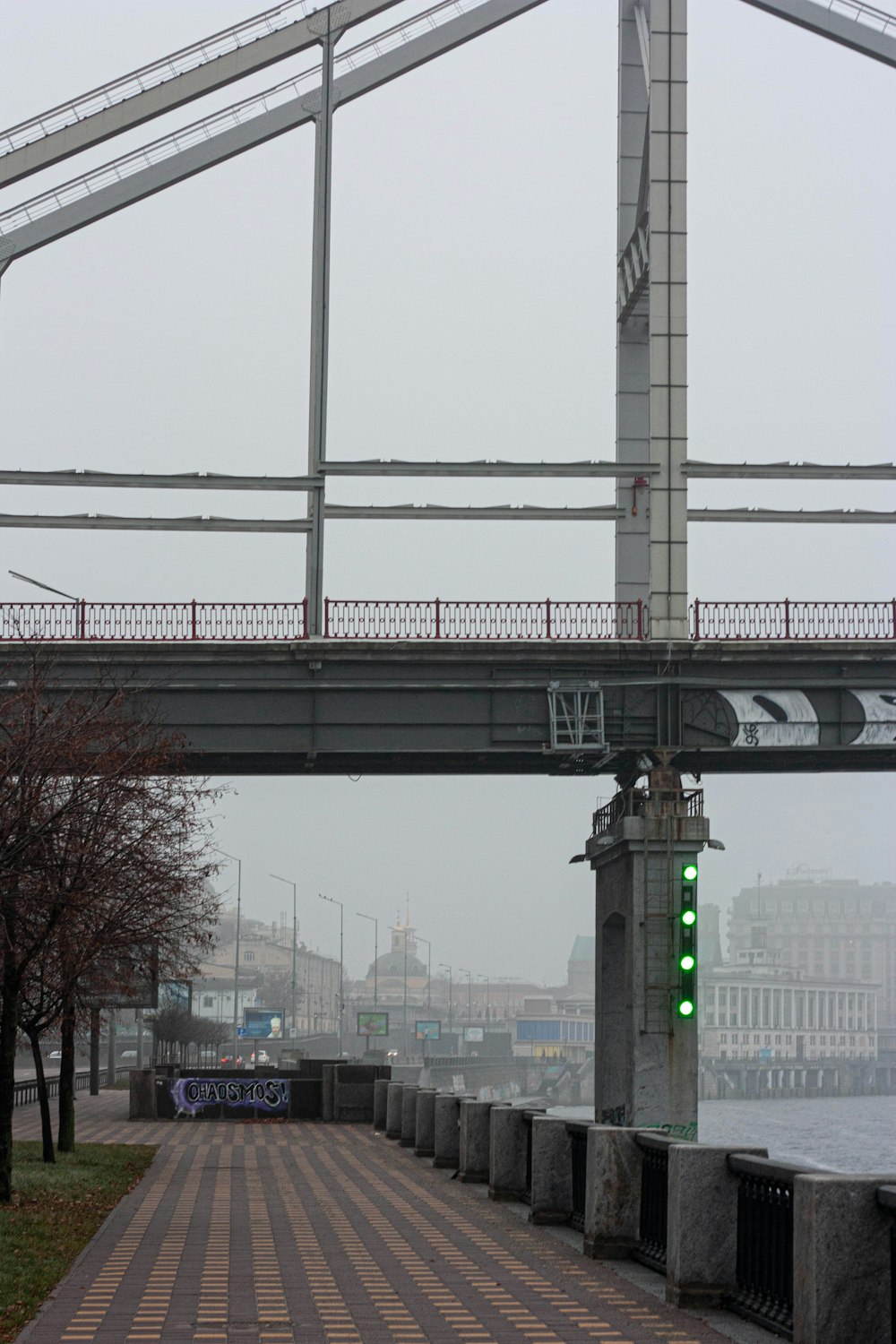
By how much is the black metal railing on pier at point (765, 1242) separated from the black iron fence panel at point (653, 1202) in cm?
139

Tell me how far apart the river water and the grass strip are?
38.8 meters

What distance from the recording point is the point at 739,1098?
19712cm

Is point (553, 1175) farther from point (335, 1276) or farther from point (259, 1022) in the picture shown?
point (259, 1022)

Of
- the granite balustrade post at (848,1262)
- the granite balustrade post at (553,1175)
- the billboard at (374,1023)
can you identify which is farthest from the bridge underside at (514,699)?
the billboard at (374,1023)

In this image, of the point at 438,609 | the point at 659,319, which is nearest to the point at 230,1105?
the point at 438,609

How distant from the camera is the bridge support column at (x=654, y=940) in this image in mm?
35688

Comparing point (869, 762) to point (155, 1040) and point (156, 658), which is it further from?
point (155, 1040)

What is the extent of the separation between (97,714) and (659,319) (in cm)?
2131

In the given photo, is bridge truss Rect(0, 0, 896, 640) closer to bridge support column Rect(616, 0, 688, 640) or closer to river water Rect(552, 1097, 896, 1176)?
bridge support column Rect(616, 0, 688, 640)

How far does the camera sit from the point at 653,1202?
43.3ft

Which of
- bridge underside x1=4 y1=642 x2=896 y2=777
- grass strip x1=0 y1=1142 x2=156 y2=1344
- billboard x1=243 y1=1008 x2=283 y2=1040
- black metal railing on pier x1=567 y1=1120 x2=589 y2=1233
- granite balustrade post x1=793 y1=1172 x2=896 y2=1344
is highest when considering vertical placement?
bridge underside x1=4 y1=642 x2=896 y2=777

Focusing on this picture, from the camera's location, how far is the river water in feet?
302

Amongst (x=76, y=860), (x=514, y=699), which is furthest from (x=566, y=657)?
(x=76, y=860)

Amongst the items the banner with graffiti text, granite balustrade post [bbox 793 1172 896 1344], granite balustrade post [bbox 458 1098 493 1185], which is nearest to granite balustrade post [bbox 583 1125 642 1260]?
granite balustrade post [bbox 793 1172 896 1344]
